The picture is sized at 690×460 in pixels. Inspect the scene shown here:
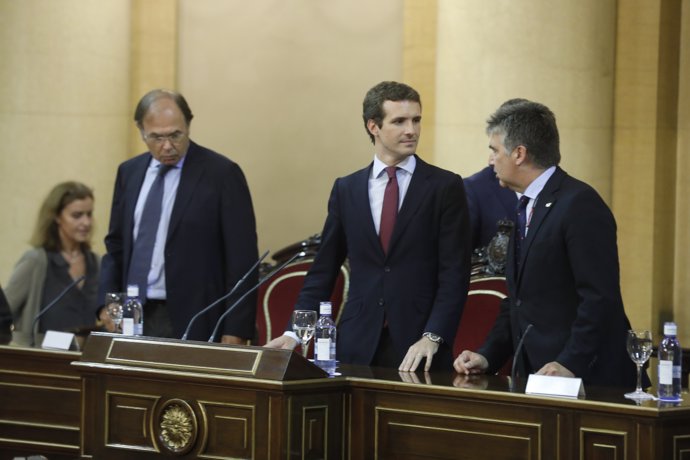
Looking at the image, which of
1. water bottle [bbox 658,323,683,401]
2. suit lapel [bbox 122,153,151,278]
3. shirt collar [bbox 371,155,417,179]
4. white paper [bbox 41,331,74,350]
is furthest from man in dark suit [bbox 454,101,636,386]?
white paper [bbox 41,331,74,350]

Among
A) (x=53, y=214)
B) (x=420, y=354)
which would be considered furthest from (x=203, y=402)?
(x=53, y=214)

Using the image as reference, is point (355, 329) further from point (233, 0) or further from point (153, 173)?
point (233, 0)

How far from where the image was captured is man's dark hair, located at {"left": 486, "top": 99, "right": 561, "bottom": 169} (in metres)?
4.72

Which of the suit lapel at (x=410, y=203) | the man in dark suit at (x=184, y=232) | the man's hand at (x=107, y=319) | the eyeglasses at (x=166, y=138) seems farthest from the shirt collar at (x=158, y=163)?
the suit lapel at (x=410, y=203)

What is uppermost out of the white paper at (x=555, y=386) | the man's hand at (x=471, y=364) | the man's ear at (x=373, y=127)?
the man's ear at (x=373, y=127)

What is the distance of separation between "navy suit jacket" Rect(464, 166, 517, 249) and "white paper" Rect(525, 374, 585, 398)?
1.88 m

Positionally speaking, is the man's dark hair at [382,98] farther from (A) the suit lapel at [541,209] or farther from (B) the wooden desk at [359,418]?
(B) the wooden desk at [359,418]

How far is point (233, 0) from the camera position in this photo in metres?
8.11

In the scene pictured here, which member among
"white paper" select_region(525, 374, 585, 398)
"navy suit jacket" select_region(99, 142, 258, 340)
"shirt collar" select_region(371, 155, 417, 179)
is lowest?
"white paper" select_region(525, 374, 585, 398)

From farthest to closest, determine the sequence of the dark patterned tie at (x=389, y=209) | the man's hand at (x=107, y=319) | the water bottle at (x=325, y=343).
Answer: the man's hand at (x=107, y=319) < the dark patterned tie at (x=389, y=209) < the water bottle at (x=325, y=343)

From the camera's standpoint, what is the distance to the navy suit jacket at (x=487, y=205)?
622cm

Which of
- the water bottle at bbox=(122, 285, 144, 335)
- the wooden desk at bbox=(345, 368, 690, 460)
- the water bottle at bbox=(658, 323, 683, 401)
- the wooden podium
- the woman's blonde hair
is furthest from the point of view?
the woman's blonde hair

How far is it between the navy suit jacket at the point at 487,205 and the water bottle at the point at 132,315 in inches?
62.8

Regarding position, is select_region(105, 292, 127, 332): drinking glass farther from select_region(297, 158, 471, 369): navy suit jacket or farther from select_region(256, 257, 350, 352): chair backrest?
select_region(256, 257, 350, 352): chair backrest
